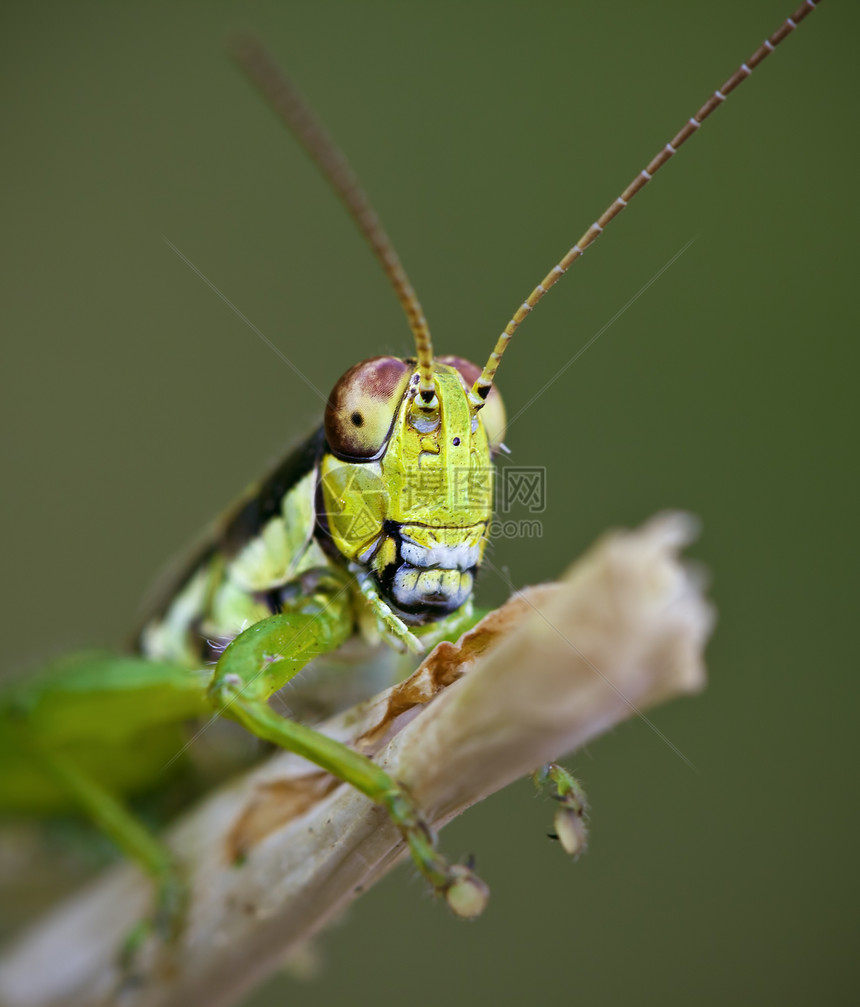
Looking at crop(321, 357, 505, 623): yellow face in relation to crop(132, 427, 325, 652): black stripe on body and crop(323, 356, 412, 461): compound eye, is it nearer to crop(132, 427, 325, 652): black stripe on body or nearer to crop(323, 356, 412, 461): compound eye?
crop(323, 356, 412, 461): compound eye

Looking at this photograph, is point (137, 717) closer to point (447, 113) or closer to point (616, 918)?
point (616, 918)

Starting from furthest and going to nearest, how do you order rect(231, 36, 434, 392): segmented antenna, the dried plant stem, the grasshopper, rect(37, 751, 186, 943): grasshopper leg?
1. rect(37, 751, 186, 943): grasshopper leg
2. the grasshopper
3. rect(231, 36, 434, 392): segmented antenna
4. the dried plant stem

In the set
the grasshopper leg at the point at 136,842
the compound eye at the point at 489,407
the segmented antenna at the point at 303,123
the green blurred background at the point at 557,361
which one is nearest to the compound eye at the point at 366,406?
the compound eye at the point at 489,407

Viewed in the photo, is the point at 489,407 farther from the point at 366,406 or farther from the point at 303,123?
the point at 303,123

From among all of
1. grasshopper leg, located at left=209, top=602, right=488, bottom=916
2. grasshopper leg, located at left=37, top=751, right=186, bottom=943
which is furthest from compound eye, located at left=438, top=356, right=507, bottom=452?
grasshopper leg, located at left=37, top=751, right=186, bottom=943

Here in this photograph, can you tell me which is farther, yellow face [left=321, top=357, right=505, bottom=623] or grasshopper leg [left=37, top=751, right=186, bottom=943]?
grasshopper leg [left=37, top=751, right=186, bottom=943]

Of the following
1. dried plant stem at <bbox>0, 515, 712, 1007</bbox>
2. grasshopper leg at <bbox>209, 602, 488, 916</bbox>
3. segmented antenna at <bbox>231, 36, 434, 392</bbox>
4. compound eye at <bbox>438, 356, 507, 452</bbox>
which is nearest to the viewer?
dried plant stem at <bbox>0, 515, 712, 1007</bbox>

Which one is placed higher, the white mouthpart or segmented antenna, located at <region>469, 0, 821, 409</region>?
segmented antenna, located at <region>469, 0, 821, 409</region>
